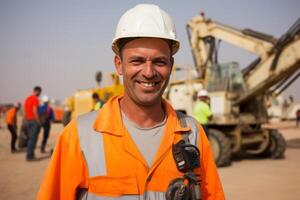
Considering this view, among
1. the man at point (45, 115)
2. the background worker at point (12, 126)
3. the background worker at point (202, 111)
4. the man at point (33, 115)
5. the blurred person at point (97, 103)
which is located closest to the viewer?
the background worker at point (202, 111)

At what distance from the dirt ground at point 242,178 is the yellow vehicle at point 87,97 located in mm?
3839

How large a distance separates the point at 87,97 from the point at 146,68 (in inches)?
519

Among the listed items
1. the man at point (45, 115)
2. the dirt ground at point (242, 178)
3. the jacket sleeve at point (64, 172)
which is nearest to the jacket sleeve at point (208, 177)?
the jacket sleeve at point (64, 172)

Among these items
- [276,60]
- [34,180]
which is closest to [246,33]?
[276,60]

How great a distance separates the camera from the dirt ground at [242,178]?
615 centimetres

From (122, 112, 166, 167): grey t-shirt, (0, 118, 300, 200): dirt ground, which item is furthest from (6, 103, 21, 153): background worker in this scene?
(122, 112, 166, 167): grey t-shirt

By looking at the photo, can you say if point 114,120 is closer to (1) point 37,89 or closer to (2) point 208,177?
(2) point 208,177

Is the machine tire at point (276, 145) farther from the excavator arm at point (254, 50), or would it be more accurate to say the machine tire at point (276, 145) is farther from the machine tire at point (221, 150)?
the machine tire at point (221, 150)

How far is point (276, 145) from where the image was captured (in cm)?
1031

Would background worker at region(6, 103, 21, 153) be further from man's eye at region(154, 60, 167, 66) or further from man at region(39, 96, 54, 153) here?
man's eye at region(154, 60, 167, 66)

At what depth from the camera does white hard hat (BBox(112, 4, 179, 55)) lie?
188cm

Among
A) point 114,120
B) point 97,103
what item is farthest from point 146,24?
point 97,103

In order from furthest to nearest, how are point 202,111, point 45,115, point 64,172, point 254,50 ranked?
1. point 45,115
2. point 254,50
3. point 202,111
4. point 64,172

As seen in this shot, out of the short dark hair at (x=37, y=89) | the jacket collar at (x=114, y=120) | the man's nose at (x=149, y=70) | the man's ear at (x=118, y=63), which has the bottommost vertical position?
the jacket collar at (x=114, y=120)
